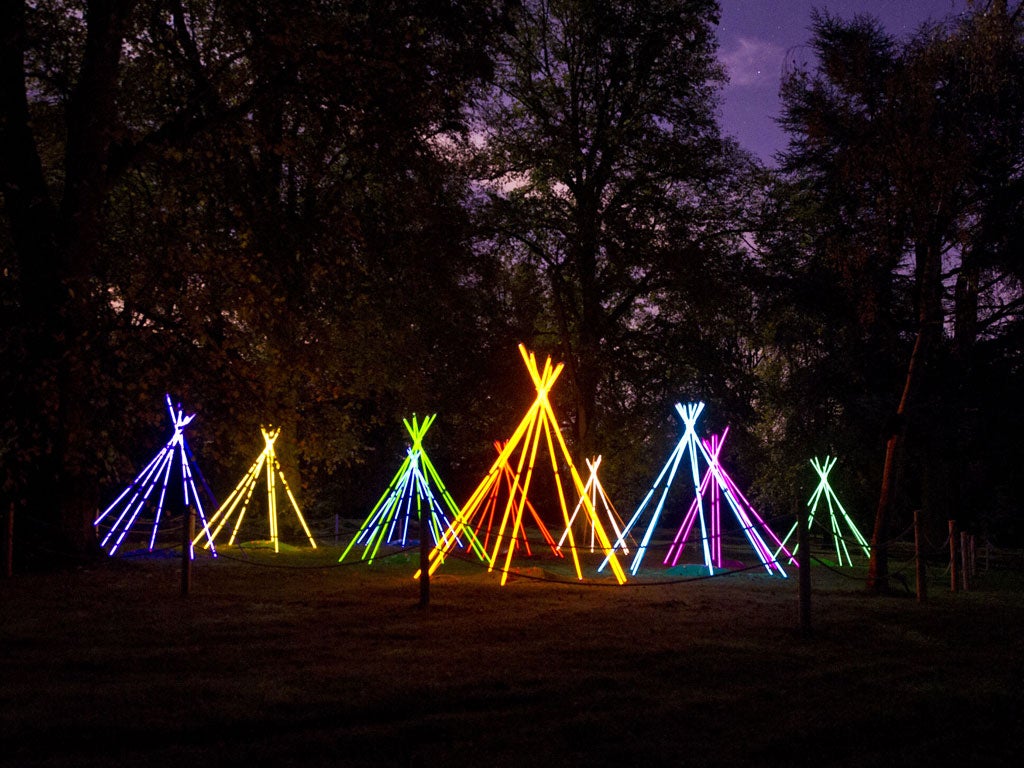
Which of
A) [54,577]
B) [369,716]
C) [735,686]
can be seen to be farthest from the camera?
[54,577]

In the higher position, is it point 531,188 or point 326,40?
point 531,188

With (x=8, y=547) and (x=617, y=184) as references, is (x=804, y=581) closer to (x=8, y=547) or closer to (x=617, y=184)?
(x=8, y=547)

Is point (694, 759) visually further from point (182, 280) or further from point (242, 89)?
point (242, 89)

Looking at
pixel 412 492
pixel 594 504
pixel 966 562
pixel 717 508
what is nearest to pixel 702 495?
pixel 717 508

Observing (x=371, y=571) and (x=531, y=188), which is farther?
(x=531, y=188)

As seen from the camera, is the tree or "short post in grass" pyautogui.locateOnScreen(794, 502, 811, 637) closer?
"short post in grass" pyautogui.locateOnScreen(794, 502, 811, 637)

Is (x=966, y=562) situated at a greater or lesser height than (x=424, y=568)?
greater

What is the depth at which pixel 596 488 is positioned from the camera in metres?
16.7

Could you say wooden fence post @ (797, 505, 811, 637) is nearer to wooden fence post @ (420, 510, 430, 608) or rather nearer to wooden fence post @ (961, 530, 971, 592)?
wooden fence post @ (420, 510, 430, 608)

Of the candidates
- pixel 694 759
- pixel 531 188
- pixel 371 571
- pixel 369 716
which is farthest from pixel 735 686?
Result: pixel 531 188

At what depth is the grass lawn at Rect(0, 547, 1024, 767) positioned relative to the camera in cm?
449

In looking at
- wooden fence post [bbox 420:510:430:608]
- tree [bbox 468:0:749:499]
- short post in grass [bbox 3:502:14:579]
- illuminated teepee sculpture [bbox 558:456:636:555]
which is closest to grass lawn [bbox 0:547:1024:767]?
wooden fence post [bbox 420:510:430:608]

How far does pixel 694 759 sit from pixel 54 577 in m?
9.93

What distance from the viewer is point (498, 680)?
5918 millimetres
